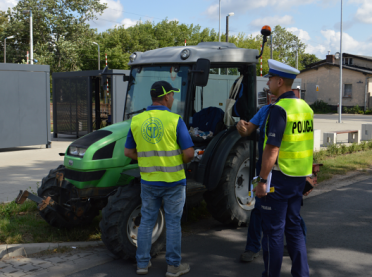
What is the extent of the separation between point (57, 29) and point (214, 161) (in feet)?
164

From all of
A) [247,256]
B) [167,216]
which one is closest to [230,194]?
[247,256]

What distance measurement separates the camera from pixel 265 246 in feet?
11.9

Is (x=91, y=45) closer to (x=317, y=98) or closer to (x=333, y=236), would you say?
(x=317, y=98)

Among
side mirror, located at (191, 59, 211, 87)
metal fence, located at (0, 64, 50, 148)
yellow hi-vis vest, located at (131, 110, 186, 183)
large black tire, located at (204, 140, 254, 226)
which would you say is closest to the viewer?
yellow hi-vis vest, located at (131, 110, 186, 183)

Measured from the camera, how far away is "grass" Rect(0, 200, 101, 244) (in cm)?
489

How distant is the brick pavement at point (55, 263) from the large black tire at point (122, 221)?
37 centimetres

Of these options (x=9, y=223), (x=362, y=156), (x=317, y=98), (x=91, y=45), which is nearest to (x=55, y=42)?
(x=91, y=45)

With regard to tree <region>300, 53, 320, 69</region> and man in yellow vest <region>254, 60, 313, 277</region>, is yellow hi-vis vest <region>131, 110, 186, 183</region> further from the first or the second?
tree <region>300, 53, 320, 69</region>

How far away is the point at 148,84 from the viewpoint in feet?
17.0

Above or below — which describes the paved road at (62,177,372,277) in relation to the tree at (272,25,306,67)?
below

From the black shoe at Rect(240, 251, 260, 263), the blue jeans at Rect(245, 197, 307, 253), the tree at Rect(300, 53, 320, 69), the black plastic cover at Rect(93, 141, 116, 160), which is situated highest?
the tree at Rect(300, 53, 320, 69)

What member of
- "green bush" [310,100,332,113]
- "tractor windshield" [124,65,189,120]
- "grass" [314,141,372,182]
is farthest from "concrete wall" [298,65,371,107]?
"tractor windshield" [124,65,189,120]

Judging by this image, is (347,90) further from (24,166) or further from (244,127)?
(244,127)

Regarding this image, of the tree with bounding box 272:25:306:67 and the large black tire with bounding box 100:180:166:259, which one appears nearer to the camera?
the large black tire with bounding box 100:180:166:259
